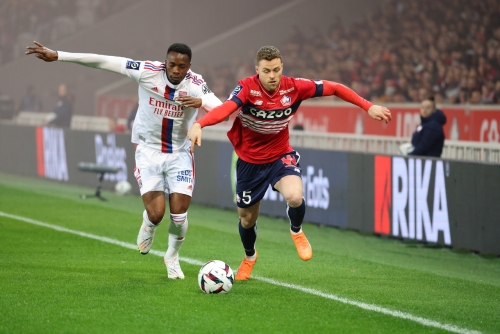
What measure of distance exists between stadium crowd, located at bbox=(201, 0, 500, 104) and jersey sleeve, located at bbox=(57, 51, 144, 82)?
8562mm

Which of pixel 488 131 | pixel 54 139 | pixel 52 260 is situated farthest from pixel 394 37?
pixel 52 260

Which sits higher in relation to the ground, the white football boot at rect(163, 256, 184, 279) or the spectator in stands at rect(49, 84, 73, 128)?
the spectator in stands at rect(49, 84, 73, 128)

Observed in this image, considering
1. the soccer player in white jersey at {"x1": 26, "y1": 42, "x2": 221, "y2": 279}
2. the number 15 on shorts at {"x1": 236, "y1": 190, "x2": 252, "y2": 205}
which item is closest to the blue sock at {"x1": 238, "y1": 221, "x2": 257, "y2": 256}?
the number 15 on shorts at {"x1": 236, "y1": 190, "x2": 252, "y2": 205}

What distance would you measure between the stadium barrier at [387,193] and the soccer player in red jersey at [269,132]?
3.99 metres

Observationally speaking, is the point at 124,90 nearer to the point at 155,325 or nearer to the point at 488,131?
the point at 488,131

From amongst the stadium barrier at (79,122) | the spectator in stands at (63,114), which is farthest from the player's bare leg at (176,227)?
the spectator in stands at (63,114)

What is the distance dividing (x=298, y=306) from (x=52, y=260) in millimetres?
3374

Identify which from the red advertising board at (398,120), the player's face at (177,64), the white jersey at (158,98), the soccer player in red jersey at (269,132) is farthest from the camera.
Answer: the red advertising board at (398,120)

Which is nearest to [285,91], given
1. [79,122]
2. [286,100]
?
[286,100]

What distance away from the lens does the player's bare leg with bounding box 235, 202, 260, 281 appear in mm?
7883

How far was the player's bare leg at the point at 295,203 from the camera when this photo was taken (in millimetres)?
7473

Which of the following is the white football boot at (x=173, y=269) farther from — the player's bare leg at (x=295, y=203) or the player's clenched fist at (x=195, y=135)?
the player's clenched fist at (x=195, y=135)

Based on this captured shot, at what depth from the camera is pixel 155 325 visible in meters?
5.95

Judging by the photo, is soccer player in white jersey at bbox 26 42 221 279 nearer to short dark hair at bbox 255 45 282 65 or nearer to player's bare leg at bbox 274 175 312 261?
short dark hair at bbox 255 45 282 65
